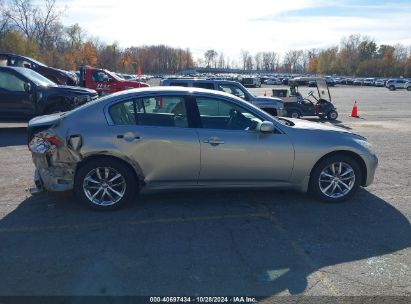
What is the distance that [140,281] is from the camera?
3211mm

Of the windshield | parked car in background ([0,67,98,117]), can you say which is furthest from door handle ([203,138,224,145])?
the windshield

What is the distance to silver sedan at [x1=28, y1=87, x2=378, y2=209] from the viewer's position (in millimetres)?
4660

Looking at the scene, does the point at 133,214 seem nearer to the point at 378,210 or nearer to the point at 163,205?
the point at 163,205

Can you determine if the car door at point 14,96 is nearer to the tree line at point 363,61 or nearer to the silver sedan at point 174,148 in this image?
the silver sedan at point 174,148

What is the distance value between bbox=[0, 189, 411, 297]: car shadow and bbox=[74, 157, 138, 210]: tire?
16 cm

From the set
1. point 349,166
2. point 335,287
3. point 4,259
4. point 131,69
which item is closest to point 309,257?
point 335,287

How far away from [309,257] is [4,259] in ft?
9.76

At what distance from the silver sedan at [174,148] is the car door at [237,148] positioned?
0.5 inches

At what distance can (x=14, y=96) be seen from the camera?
10164 mm

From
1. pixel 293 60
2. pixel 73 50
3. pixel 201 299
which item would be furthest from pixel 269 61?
pixel 201 299

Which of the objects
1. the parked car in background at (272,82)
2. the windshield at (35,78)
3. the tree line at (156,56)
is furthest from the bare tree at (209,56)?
the windshield at (35,78)

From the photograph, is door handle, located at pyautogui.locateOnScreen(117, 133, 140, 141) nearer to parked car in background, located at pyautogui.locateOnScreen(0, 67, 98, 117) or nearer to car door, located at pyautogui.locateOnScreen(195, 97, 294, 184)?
car door, located at pyautogui.locateOnScreen(195, 97, 294, 184)

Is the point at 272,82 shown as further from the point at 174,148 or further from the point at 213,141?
the point at 174,148

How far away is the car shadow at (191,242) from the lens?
10.5 feet
